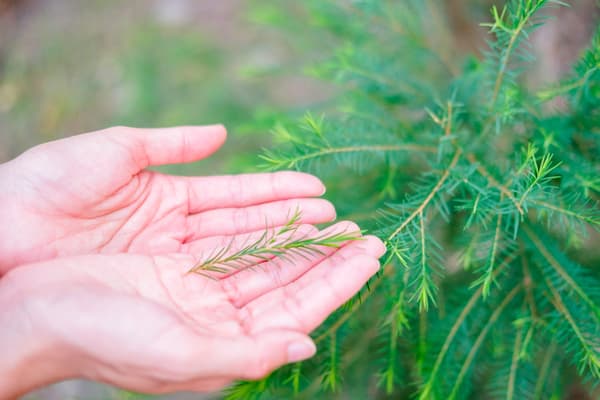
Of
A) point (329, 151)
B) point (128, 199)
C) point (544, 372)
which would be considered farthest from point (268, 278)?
point (544, 372)

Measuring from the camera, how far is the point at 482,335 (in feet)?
4.64

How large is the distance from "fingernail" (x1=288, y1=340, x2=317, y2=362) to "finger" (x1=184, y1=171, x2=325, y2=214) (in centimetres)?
51

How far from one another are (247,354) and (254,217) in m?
0.51

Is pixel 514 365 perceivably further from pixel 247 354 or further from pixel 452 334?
pixel 247 354

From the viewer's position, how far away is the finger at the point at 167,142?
1453 millimetres

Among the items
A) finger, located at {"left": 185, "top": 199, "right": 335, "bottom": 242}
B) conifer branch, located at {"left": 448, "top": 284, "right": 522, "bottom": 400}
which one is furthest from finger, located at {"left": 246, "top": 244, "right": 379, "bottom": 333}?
conifer branch, located at {"left": 448, "top": 284, "right": 522, "bottom": 400}

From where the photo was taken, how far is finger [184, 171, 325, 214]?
145cm

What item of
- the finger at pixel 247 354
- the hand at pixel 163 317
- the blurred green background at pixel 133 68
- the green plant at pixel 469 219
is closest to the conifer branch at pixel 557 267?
the green plant at pixel 469 219

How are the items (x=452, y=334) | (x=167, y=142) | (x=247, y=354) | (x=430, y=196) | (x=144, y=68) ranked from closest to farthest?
(x=247, y=354), (x=430, y=196), (x=452, y=334), (x=167, y=142), (x=144, y=68)

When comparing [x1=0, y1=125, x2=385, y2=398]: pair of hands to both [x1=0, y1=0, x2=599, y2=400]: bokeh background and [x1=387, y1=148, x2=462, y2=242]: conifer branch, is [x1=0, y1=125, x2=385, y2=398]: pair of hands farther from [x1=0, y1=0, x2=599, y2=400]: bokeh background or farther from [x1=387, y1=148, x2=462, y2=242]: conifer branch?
[x1=0, y1=0, x2=599, y2=400]: bokeh background

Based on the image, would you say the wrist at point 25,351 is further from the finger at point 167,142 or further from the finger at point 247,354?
the finger at point 167,142

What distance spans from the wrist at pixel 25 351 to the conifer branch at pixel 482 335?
106cm

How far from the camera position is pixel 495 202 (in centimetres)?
125

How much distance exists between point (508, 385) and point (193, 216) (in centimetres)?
109
